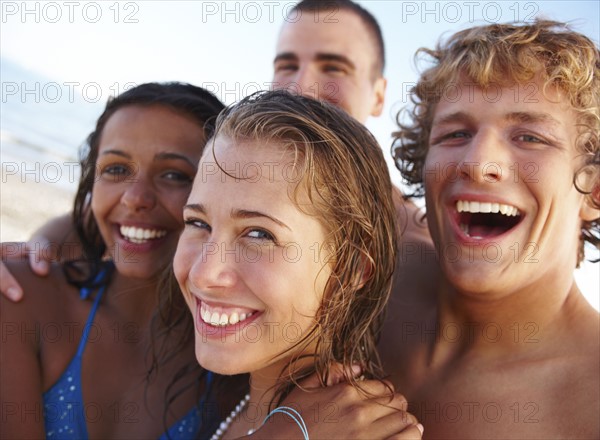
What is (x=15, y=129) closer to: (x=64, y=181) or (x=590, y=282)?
(x=64, y=181)

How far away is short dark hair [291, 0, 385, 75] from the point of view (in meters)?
4.97

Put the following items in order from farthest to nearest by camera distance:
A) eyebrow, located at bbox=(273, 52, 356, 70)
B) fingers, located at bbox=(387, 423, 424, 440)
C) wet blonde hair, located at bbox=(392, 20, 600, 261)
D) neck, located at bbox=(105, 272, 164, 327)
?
eyebrow, located at bbox=(273, 52, 356, 70)
neck, located at bbox=(105, 272, 164, 327)
wet blonde hair, located at bbox=(392, 20, 600, 261)
fingers, located at bbox=(387, 423, 424, 440)

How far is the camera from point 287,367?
7.14 feet

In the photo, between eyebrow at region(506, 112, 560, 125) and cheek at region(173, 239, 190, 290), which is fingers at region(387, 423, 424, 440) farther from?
eyebrow at region(506, 112, 560, 125)

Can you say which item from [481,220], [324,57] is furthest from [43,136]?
[481,220]

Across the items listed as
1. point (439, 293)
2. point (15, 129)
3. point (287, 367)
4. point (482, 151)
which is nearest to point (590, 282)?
point (439, 293)

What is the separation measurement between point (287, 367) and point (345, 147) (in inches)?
30.2

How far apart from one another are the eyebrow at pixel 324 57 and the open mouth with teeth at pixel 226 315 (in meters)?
2.98

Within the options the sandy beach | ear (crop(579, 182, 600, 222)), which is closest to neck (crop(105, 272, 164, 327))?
ear (crop(579, 182, 600, 222))

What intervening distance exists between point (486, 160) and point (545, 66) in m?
0.49

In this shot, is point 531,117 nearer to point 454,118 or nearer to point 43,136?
point 454,118

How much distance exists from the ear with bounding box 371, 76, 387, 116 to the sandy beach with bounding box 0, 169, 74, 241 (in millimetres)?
6138

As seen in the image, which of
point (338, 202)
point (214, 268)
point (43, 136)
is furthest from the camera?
point (43, 136)

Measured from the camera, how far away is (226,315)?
200 centimetres
